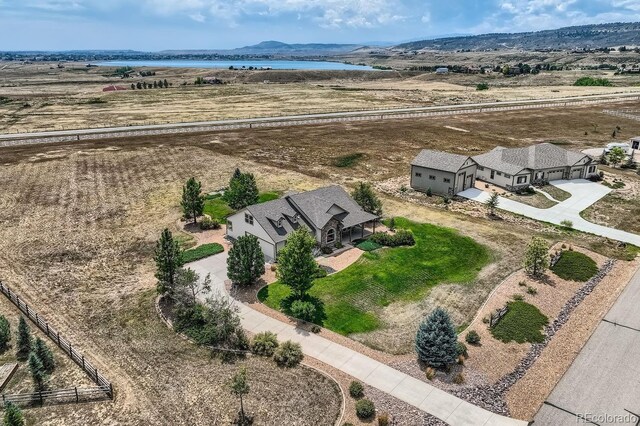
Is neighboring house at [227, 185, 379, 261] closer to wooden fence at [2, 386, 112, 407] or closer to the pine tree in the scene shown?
the pine tree

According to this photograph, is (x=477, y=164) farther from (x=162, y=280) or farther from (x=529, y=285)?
(x=162, y=280)

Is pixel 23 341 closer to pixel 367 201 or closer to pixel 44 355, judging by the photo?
pixel 44 355

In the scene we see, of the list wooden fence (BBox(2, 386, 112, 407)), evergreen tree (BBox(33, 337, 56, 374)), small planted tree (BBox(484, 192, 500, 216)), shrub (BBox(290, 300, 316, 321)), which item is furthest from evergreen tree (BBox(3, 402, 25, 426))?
small planted tree (BBox(484, 192, 500, 216))

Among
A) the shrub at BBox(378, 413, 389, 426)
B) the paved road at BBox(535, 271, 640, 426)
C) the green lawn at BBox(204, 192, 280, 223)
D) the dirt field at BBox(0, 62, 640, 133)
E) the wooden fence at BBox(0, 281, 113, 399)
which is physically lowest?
the paved road at BBox(535, 271, 640, 426)

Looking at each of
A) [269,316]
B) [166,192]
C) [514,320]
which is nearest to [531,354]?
[514,320]

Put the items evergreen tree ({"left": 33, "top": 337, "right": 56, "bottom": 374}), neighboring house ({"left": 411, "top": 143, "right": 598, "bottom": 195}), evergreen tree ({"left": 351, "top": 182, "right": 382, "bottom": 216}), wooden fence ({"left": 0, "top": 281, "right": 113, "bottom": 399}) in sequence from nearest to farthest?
wooden fence ({"left": 0, "top": 281, "right": 113, "bottom": 399}) < evergreen tree ({"left": 33, "top": 337, "right": 56, "bottom": 374}) < evergreen tree ({"left": 351, "top": 182, "right": 382, "bottom": 216}) < neighboring house ({"left": 411, "top": 143, "right": 598, "bottom": 195})

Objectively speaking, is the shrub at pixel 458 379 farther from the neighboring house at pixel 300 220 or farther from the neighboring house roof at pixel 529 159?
the neighboring house roof at pixel 529 159
